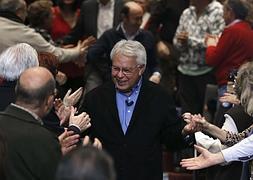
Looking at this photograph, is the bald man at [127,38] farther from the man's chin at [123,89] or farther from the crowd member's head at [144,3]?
the man's chin at [123,89]

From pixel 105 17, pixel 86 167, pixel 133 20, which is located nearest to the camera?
pixel 86 167

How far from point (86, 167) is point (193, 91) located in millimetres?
6102

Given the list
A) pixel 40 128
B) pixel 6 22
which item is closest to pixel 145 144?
pixel 40 128

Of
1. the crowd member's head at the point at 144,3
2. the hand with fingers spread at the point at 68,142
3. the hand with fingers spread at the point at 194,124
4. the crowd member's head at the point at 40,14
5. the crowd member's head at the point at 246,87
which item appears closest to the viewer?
the hand with fingers spread at the point at 68,142

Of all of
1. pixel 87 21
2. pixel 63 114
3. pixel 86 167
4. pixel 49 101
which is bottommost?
pixel 87 21

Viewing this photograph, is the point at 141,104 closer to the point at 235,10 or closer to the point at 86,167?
A: the point at 86,167

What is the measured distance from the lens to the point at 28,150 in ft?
16.5

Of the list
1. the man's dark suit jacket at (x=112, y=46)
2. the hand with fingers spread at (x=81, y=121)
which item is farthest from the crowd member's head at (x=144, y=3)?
the hand with fingers spread at (x=81, y=121)

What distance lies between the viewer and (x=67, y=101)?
21.4 feet

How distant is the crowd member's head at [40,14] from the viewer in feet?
29.7

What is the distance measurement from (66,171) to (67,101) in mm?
2710

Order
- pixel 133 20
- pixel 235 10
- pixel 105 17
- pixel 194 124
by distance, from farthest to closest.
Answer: pixel 105 17 → pixel 235 10 → pixel 133 20 → pixel 194 124

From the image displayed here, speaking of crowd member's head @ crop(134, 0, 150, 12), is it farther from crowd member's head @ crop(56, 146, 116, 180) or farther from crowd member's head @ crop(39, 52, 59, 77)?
crowd member's head @ crop(56, 146, 116, 180)

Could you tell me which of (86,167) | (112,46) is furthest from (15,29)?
(86,167)
